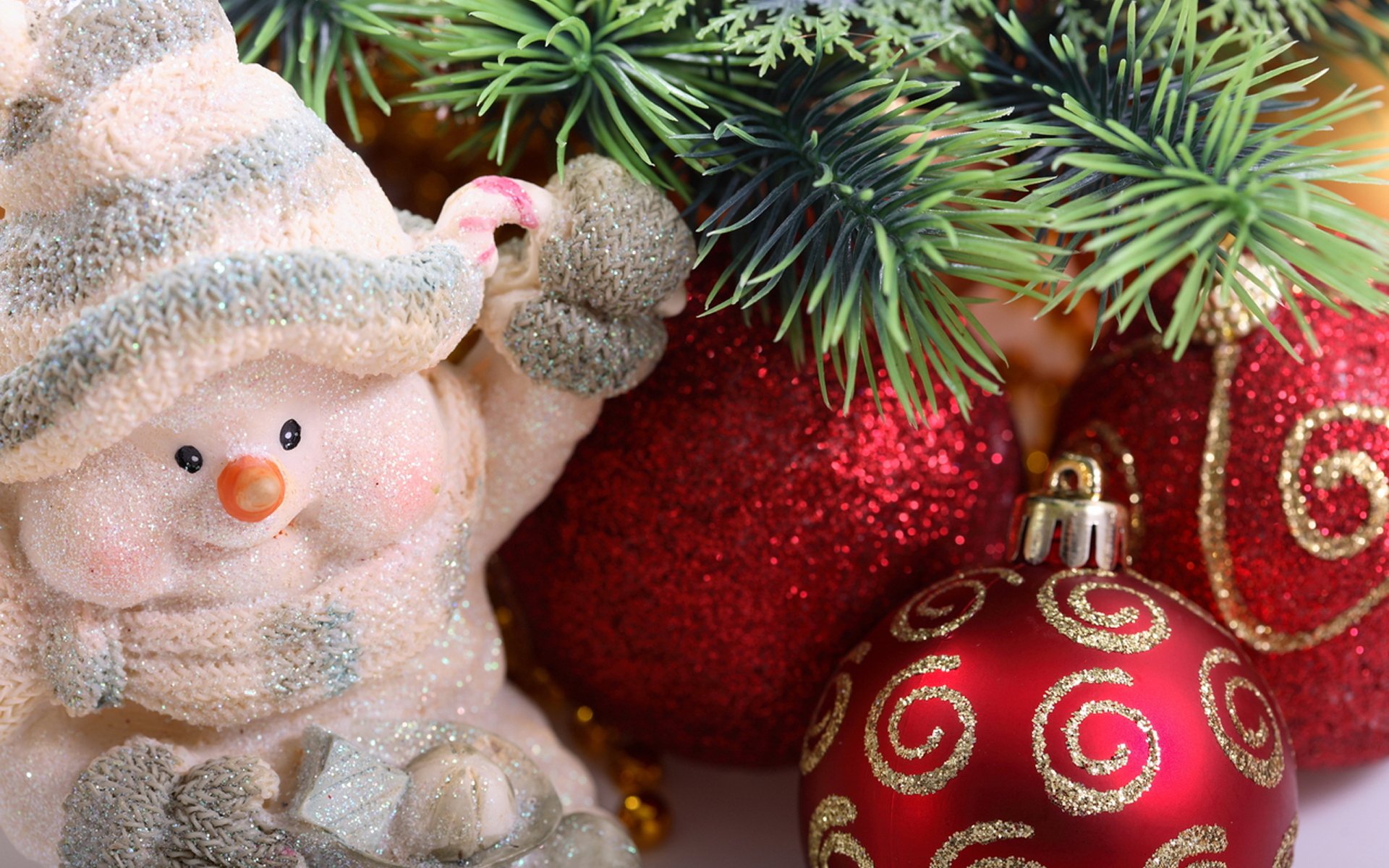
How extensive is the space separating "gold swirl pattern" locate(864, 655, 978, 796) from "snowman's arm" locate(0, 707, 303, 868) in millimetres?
290

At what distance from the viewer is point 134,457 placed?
0.50 meters

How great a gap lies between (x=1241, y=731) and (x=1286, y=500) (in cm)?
16

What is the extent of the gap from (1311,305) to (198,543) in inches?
25.2

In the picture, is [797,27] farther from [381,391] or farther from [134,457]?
[134,457]

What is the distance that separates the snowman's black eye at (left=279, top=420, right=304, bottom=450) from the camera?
1.70 ft

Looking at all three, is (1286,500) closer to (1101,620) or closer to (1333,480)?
(1333,480)

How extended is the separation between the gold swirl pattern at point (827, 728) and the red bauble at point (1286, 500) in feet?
0.71

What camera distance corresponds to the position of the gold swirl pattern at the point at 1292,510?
0.66m

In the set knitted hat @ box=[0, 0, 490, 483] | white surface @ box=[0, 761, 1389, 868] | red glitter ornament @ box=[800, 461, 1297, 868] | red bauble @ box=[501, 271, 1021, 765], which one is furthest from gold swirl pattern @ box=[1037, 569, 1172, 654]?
knitted hat @ box=[0, 0, 490, 483]

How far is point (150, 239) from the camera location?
473 mm

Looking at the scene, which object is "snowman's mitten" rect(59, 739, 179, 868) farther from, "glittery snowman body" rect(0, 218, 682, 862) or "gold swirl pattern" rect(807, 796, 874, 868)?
"gold swirl pattern" rect(807, 796, 874, 868)

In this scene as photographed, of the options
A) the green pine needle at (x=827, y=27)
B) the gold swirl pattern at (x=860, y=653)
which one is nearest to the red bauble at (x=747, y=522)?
the gold swirl pattern at (x=860, y=653)

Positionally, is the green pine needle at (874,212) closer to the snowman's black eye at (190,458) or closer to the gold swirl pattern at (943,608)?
the gold swirl pattern at (943,608)

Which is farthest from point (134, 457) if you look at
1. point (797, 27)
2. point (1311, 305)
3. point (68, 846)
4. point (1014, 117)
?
point (1311, 305)
